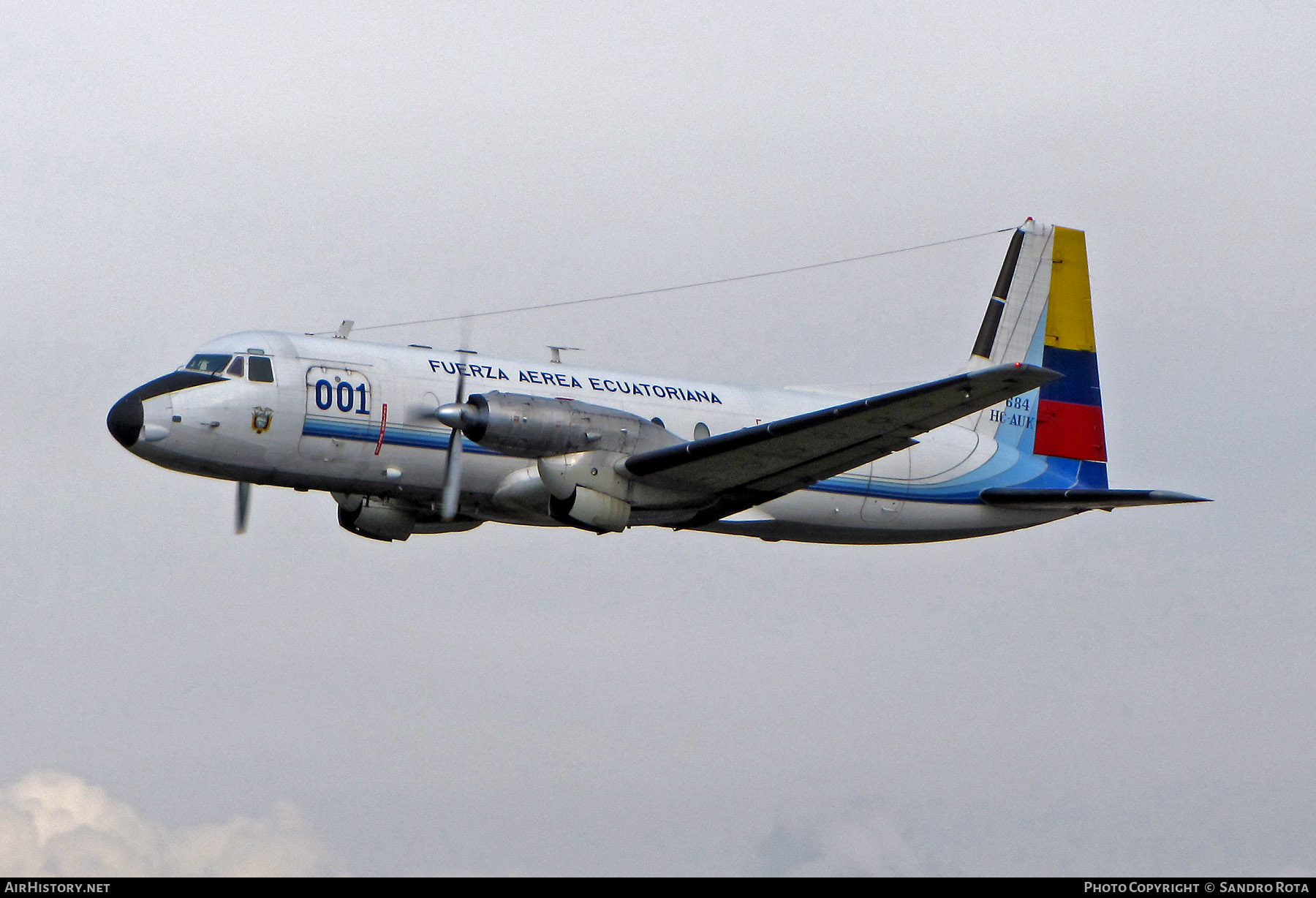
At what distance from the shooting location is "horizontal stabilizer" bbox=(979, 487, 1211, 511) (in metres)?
21.8

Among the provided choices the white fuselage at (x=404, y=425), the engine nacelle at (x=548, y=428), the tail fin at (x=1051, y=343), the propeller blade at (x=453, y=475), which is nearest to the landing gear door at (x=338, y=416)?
the white fuselage at (x=404, y=425)

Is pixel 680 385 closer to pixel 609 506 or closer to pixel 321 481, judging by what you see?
pixel 609 506

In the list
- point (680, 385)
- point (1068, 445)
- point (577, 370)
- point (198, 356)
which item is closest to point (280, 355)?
point (198, 356)

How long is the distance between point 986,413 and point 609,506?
7968 millimetres

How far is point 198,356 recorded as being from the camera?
728 inches

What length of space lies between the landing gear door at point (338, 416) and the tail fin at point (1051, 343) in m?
10.6

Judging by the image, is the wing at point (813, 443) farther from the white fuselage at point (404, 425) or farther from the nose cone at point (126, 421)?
the nose cone at point (126, 421)

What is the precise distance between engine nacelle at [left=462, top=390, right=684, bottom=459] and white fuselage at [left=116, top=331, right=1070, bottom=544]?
2.45 feet

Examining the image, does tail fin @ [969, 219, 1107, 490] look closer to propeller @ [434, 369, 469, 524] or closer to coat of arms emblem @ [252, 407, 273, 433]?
propeller @ [434, 369, 469, 524]

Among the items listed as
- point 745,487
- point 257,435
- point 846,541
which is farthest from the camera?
point 846,541

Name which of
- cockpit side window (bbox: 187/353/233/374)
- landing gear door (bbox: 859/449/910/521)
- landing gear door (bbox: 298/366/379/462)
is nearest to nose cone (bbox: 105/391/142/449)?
cockpit side window (bbox: 187/353/233/374)

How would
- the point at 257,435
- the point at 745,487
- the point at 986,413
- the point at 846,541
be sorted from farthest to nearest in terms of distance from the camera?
1. the point at 986,413
2. the point at 846,541
3. the point at 745,487
4. the point at 257,435

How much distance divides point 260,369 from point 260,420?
64 cm

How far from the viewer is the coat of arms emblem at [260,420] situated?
58.9 feet
